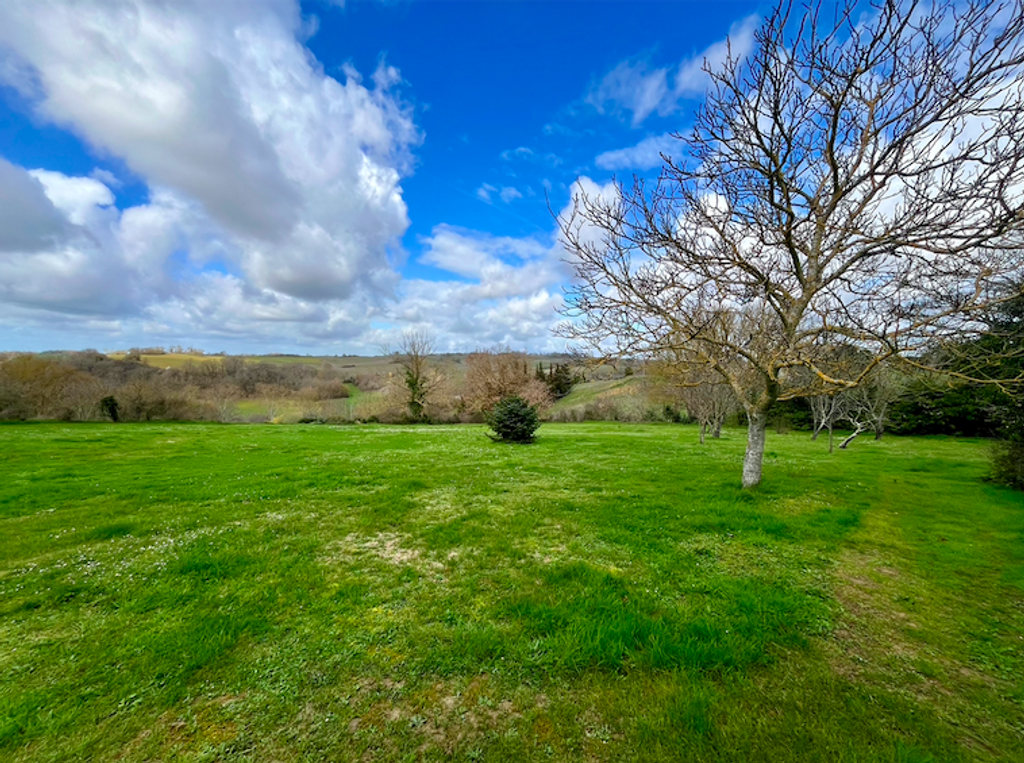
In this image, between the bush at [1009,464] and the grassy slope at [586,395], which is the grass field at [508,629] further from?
the grassy slope at [586,395]

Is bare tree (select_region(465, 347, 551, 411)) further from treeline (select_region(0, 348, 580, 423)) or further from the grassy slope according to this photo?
the grassy slope

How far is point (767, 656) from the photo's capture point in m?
3.54

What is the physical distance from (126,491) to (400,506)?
6.90 meters

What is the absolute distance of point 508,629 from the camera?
12.8 feet

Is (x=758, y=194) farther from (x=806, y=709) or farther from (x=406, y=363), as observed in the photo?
(x=406, y=363)

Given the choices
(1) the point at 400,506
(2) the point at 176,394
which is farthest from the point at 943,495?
(2) the point at 176,394

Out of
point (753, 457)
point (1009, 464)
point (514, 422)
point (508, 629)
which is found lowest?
point (508, 629)

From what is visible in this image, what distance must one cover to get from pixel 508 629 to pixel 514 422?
16.1 meters

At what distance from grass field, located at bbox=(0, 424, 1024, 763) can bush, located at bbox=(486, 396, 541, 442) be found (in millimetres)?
11206

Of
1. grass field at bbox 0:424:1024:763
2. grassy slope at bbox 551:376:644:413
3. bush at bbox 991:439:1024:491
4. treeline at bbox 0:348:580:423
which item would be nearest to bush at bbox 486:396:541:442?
grass field at bbox 0:424:1024:763

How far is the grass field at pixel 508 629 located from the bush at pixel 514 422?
11.2m

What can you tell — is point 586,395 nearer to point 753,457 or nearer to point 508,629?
point 753,457

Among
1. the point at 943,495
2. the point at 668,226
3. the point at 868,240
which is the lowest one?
the point at 943,495

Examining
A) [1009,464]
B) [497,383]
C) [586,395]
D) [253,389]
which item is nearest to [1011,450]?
[1009,464]
